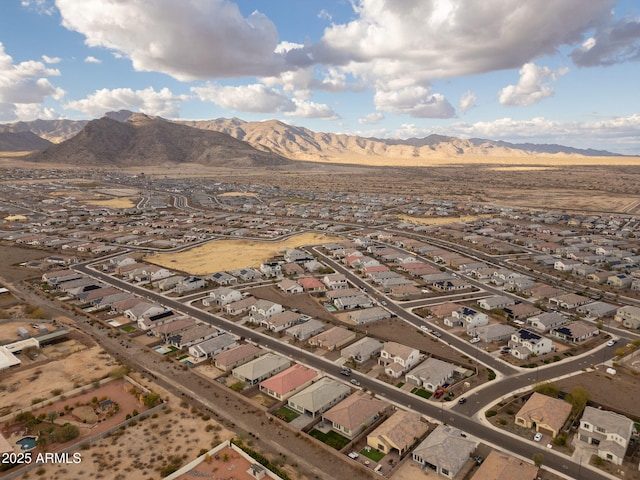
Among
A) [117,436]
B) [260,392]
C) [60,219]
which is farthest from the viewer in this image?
[60,219]

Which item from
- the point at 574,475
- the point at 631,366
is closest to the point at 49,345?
the point at 574,475

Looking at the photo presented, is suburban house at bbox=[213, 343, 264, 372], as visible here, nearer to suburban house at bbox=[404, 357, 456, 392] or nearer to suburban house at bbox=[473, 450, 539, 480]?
suburban house at bbox=[404, 357, 456, 392]

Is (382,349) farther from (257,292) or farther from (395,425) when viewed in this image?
(257,292)

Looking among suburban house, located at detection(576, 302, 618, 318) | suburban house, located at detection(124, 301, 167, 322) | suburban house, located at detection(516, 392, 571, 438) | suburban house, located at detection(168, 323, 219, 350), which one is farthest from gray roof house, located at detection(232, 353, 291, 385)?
suburban house, located at detection(576, 302, 618, 318)

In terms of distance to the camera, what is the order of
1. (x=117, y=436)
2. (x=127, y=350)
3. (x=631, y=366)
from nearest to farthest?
(x=117, y=436)
(x=631, y=366)
(x=127, y=350)

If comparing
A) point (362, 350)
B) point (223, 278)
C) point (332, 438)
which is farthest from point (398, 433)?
point (223, 278)

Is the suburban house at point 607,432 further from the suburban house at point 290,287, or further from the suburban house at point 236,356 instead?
the suburban house at point 290,287
